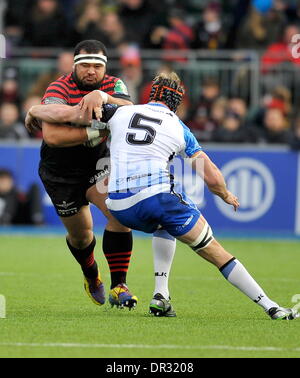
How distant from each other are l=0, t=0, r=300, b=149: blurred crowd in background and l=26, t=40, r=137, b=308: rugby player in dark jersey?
8.73 meters

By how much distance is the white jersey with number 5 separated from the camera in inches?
320

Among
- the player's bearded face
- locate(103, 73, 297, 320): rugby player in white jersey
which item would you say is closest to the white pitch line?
locate(103, 73, 297, 320): rugby player in white jersey

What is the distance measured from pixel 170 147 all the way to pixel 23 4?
13991 mm

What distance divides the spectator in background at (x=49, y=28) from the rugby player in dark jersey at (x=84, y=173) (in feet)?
36.1

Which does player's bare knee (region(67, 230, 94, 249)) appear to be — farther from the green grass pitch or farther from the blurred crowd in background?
the blurred crowd in background

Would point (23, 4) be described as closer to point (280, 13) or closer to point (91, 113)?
point (280, 13)

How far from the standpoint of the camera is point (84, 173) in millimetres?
9133

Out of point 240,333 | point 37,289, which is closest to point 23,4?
point 37,289

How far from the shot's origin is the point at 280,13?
64.0 feet

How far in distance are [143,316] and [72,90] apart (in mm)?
2076

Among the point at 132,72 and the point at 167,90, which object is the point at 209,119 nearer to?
the point at 132,72

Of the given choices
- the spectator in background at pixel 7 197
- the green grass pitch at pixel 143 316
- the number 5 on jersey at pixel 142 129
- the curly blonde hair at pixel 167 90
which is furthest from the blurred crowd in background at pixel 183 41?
the number 5 on jersey at pixel 142 129
